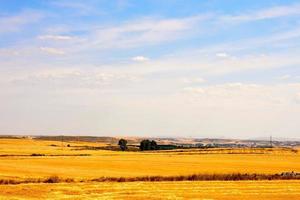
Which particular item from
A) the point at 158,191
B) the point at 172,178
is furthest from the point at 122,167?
the point at 158,191

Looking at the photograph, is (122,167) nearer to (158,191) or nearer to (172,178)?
(172,178)

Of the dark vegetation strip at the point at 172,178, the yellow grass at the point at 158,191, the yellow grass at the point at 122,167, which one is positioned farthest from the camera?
the yellow grass at the point at 122,167

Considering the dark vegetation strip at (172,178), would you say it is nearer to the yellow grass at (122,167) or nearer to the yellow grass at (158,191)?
the yellow grass at (158,191)

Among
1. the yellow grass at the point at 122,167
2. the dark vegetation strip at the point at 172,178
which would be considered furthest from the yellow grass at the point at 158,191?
the yellow grass at the point at 122,167

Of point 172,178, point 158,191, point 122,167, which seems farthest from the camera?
point 122,167

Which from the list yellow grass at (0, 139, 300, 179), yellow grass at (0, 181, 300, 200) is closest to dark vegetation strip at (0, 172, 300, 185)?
yellow grass at (0, 181, 300, 200)

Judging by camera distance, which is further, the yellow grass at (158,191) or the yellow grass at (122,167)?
the yellow grass at (122,167)

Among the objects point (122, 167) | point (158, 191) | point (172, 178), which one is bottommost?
point (158, 191)

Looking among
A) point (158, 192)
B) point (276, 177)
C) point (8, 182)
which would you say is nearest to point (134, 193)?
point (158, 192)

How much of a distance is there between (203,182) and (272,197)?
926cm

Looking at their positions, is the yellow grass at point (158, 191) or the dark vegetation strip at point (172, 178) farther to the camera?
the dark vegetation strip at point (172, 178)

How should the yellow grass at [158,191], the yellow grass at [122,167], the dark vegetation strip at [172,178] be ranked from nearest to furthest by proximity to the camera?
the yellow grass at [158,191]
the dark vegetation strip at [172,178]
the yellow grass at [122,167]

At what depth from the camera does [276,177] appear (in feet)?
153

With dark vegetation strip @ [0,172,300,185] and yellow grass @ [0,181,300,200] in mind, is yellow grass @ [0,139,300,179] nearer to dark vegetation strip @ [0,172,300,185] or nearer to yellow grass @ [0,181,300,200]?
dark vegetation strip @ [0,172,300,185]
